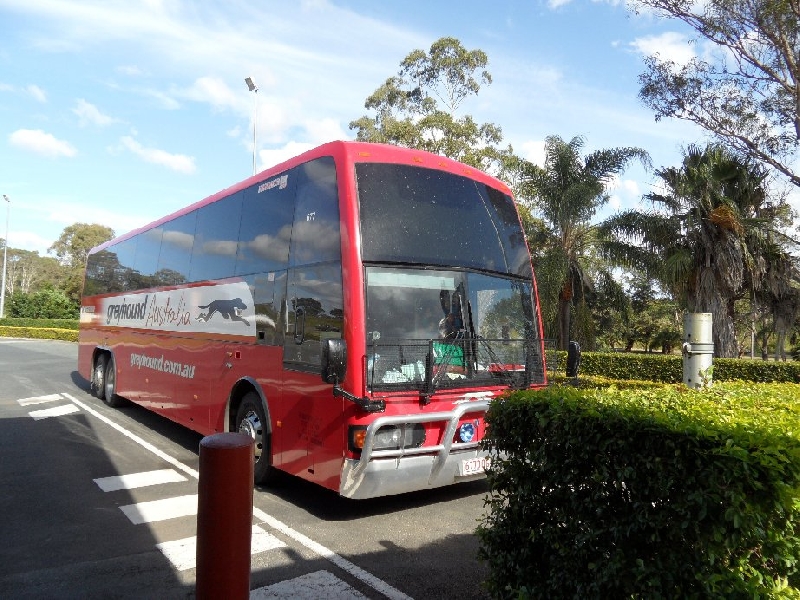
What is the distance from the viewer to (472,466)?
5461 millimetres

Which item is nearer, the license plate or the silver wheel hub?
the license plate

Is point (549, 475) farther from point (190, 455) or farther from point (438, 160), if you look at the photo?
point (190, 455)

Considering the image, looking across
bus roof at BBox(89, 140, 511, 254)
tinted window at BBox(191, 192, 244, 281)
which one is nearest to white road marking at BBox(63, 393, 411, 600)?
tinted window at BBox(191, 192, 244, 281)

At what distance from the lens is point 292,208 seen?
611 centimetres

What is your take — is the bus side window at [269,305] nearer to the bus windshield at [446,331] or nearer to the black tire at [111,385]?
the bus windshield at [446,331]

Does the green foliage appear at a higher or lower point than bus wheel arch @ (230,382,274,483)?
higher

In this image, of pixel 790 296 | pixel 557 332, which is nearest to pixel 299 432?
pixel 557 332

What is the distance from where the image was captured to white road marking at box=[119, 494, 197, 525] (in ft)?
17.8

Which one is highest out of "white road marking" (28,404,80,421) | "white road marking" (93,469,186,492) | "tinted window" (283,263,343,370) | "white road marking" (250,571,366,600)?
"tinted window" (283,263,343,370)

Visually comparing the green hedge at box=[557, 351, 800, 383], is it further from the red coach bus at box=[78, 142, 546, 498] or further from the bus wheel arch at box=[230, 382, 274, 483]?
the bus wheel arch at box=[230, 382, 274, 483]

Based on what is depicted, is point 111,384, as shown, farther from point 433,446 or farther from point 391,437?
point 433,446

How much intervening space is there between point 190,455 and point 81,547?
335cm

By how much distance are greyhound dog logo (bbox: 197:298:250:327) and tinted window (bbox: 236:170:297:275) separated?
0.39m

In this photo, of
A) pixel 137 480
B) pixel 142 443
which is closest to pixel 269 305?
pixel 137 480
